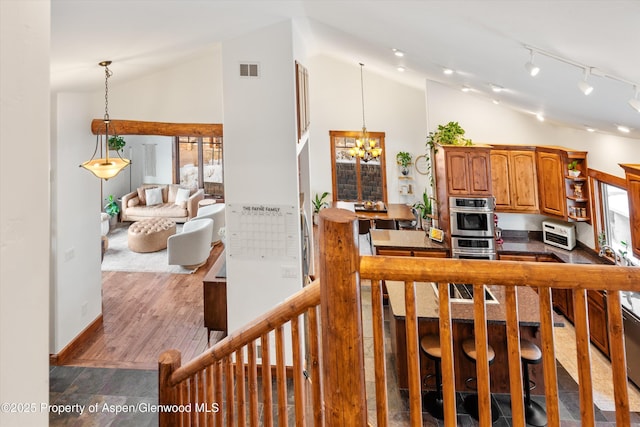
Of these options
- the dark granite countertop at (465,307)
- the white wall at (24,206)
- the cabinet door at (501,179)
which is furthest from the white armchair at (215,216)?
the white wall at (24,206)

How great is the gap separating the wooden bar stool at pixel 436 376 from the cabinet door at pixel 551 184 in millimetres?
3570

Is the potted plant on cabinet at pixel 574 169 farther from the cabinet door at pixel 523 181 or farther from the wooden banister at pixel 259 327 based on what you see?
the wooden banister at pixel 259 327

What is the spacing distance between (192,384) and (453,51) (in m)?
3.38

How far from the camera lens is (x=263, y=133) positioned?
3703 millimetres

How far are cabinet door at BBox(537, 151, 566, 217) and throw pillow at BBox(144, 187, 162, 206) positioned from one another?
10.1 m

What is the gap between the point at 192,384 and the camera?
209 centimetres

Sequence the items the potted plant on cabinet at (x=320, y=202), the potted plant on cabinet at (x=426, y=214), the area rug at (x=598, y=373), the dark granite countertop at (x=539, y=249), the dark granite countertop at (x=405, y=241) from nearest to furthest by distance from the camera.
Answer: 1. the area rug at (x=598, y=373)
2. the dark granite countertop at (x=539, y=249)
3. the dark granite countertop at (x=405, y=241)
4. the potted plant on cabinet at (x=426, y=214)
5. the potted plant on cabinet at (x=320, y=202)

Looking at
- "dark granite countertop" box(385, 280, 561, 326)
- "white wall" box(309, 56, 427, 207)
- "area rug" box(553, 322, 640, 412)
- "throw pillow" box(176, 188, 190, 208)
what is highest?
"white wall" box(309, 56, 427, 207)

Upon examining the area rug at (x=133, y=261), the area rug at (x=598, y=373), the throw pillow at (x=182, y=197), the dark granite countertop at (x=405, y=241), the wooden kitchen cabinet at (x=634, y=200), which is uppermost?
the throw pillow at (x=182, y=197)

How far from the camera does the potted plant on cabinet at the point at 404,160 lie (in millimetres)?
8906

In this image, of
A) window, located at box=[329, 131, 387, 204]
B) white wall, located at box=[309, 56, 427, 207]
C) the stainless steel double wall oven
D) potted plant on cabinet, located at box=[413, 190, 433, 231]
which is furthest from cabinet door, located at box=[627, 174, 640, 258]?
window, located at box=[329, 131, 387, 204]

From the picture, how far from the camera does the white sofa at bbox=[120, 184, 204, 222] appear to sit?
1066cm

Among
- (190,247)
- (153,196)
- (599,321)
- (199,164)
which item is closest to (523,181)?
(599,321)

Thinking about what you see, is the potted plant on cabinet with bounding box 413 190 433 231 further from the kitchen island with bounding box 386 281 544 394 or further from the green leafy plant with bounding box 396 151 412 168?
the kitchen island with bounding box 386 281 544 394
